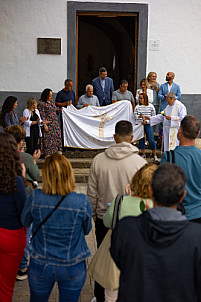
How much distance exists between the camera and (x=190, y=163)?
402 centimetres

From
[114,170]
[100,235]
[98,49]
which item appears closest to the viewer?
[114,170]

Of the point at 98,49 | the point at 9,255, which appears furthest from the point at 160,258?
the point at 98,49

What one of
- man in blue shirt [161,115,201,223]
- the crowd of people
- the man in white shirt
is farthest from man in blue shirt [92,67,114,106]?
man in blue shirt [161,115,201,223]

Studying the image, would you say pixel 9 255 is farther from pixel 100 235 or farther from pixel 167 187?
pixel 167 187

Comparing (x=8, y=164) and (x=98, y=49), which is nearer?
(x=8, y=164)

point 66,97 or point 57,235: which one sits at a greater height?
point 66,97

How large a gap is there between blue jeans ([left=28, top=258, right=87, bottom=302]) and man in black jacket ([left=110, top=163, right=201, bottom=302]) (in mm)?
798

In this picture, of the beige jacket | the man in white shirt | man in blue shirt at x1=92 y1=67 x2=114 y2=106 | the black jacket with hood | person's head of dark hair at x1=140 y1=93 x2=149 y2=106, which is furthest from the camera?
man in blue shirt at x1=92 y1=67 x2=114 y2=106

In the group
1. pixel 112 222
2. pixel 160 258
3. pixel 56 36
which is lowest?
pixel 112 222

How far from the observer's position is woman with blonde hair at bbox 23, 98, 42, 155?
31.2 ft

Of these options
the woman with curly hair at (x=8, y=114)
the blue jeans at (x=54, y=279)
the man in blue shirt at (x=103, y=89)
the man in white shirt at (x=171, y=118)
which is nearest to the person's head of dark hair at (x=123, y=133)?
the blue jeans at (x=54, y=279)

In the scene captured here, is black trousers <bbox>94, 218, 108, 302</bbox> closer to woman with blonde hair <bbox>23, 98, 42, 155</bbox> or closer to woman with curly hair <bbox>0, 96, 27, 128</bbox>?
woman with curly hair <bbox>0, 96, 27, 128</bbox>

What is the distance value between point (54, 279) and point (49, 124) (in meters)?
7.02

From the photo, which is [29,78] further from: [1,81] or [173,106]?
[173,106]
